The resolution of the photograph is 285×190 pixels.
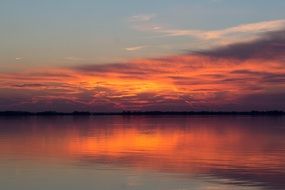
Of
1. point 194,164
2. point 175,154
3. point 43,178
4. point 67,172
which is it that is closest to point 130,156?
point 175,154

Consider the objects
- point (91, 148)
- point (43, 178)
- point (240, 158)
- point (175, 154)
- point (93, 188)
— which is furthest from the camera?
point (91, 148)

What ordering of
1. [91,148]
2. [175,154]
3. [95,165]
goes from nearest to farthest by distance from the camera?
[95,165], [175,154], [91,148]

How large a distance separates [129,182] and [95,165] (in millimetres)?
5635

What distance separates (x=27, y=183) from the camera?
2008 centimetres

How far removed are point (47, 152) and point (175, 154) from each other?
8279 mm

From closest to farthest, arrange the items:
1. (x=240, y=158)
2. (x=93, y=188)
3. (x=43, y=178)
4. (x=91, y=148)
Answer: (x=93, y=188) < (x=43, y=178) < (x=240, y=158) < (x=91, y=148)

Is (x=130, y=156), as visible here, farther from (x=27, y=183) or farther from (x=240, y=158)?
(x=27, y=183)

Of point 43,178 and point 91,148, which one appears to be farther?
point 91,148

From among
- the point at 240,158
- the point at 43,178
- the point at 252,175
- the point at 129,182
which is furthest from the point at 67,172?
the point at 240,158

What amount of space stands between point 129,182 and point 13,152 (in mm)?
14140

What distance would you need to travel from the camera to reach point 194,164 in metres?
25.8

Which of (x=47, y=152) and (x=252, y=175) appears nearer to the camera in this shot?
(x=252, y=175)

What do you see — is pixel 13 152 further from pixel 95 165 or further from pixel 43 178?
pixel 43 178

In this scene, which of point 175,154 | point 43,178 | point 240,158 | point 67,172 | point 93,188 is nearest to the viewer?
point 93,188
